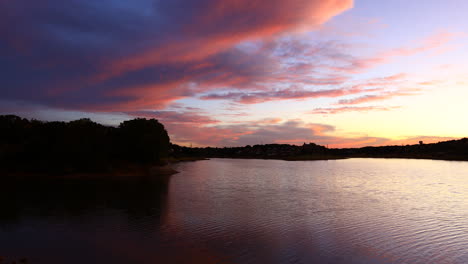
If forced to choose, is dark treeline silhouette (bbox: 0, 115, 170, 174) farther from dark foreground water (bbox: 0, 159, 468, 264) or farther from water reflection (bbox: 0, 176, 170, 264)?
dark foreground water (bbox: 0, 159, 468, 264)

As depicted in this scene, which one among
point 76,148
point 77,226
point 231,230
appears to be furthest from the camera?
point 76,148

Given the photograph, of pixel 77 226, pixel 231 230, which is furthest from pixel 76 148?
pixel 231 230

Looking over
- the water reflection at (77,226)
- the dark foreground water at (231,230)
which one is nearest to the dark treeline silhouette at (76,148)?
the water reflection at (77,226)

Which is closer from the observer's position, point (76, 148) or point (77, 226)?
point (77, 226)

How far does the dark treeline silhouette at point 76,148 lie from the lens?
72750 mm

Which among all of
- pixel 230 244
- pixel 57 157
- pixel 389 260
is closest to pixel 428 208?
pixel 389 260

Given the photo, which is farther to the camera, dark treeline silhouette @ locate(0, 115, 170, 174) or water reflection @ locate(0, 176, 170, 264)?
dark treeline silhouette @ locate(0, 115, 170, 174)

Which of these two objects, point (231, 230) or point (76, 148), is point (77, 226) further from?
point (76, 148)

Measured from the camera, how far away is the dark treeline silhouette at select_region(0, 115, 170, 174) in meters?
72.8

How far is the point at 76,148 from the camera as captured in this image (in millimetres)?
74000

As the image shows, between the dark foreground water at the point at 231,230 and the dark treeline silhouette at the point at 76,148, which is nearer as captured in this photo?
the dark foreground water at the point at 231,230

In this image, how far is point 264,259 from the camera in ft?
58.0

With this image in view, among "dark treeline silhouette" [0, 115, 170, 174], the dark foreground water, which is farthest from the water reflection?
"dark treeline silhouette" [0, 115, 170, 174]

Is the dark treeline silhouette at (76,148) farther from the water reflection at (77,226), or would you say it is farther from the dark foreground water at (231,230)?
the dark foreground water at (231,230)
